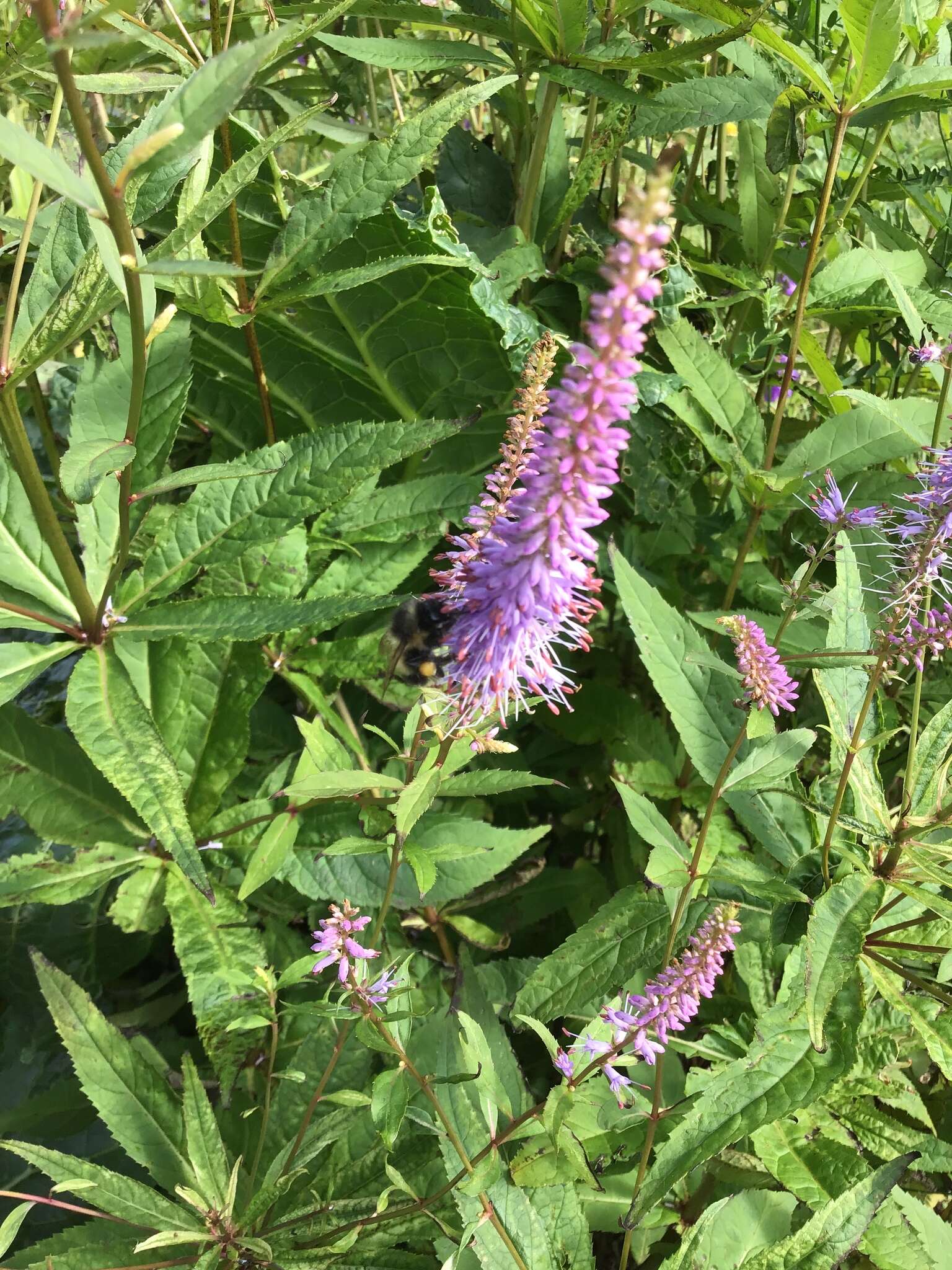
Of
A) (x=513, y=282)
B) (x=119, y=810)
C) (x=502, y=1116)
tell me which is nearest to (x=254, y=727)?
(x=119, y=810)

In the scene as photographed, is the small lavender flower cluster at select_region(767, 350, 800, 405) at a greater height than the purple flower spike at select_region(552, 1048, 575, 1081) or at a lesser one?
greater

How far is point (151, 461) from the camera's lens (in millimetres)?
1771

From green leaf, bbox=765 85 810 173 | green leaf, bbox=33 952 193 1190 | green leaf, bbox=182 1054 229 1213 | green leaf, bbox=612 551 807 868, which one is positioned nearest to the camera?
green leaf, bbox=182 1054 229 1213

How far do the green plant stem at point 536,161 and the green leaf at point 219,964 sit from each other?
5.41 feet

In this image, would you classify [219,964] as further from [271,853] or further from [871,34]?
[871,34]

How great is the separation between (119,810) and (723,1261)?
4.59 feet

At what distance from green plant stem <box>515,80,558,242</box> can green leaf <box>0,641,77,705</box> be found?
1.40 meters

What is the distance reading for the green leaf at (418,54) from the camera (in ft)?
5.71

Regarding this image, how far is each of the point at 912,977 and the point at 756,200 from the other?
5.70 feet

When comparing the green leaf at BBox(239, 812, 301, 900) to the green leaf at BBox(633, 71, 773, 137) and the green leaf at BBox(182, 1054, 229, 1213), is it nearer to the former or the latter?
the green leaf at BBox(182, 1054, 229, 1213)

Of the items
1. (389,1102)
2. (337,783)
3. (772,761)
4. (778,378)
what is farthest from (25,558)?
(778,378)

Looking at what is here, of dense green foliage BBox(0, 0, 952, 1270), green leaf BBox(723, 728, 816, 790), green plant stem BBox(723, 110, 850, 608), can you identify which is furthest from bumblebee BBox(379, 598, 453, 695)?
green plant stem BBox(723, 110, 850, 608)

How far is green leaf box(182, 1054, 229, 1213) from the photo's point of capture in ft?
4.95

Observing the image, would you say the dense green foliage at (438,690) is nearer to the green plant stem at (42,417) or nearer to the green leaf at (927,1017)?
the green leaf at (927,1017)
